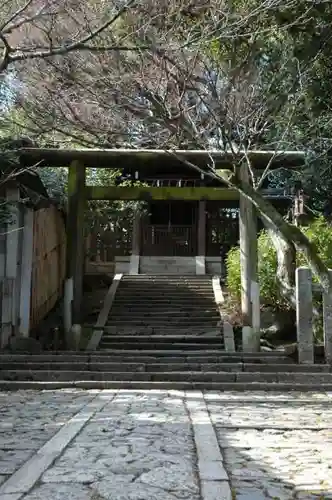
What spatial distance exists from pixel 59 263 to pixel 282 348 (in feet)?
27.1

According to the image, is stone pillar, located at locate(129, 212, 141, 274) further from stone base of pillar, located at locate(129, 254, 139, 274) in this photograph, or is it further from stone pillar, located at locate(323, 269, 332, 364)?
stone pillar, located at locate(323, 269, 332, 364)

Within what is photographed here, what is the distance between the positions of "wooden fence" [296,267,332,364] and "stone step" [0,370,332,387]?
1298 mm

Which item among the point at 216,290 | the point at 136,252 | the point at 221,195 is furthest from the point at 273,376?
the point at 136,252

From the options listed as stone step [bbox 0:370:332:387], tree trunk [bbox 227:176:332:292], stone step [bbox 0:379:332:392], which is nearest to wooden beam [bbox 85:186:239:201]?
tree trunk [bbox 227:176:332:292]

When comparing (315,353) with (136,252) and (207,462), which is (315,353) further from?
(136,252)

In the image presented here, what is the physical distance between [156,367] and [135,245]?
12.8 meters

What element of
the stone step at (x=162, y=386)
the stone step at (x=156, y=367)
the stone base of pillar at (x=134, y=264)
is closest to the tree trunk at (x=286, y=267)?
the stone step at (x=156, y=367)

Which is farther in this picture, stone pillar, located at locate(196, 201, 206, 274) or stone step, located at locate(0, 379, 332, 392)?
stone pillar, located at locate(196, 201, 206, 274)

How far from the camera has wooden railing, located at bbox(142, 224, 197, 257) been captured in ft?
80.5

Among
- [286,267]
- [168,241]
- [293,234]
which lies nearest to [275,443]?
[293,234]

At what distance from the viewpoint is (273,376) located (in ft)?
34.6

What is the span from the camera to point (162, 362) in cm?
1220

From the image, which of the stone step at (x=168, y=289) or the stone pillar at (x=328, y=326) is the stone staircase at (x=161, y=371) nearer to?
the stone pillar at (x=328, y=326)

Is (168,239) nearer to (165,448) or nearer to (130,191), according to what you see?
(130,191)
